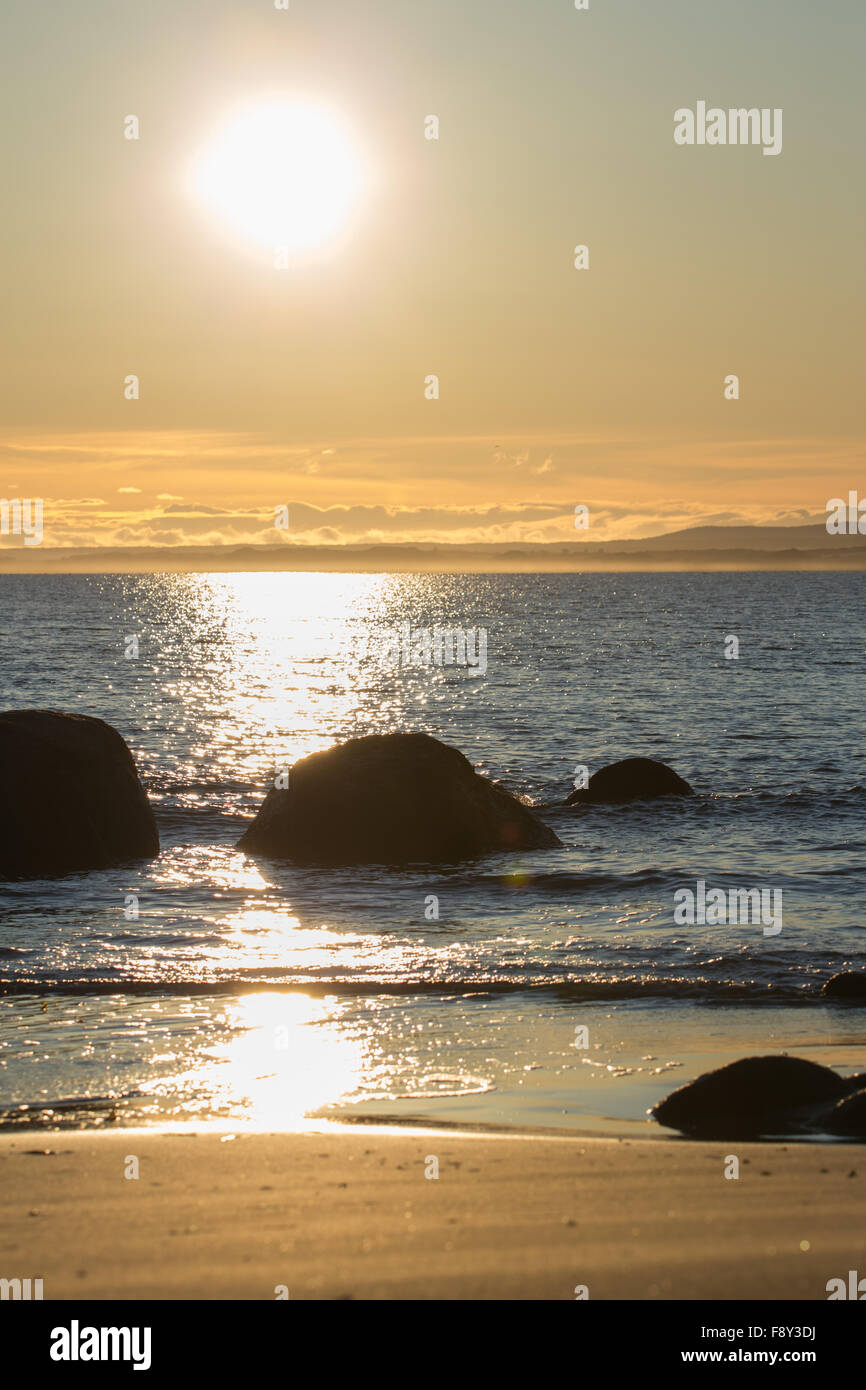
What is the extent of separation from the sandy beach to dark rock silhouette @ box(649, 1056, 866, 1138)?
46 centimetres

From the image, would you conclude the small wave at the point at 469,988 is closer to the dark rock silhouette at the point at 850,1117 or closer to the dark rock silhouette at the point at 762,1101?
the dark rock silhouette at the point at 762,1101

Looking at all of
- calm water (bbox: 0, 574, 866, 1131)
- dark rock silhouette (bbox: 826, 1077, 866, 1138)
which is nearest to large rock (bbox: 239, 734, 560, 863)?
calm water (bbox: 0, 574, 866, 1131)

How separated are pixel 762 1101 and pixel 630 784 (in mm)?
16166

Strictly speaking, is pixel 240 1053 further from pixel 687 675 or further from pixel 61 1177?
pixel 687 675

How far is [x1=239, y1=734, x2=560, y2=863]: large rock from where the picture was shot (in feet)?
60.9

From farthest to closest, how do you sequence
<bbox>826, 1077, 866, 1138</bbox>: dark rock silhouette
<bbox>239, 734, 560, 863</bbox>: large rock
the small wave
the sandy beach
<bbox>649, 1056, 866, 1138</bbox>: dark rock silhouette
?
<bbox>239, 734, 560, 863</bbox>: large rock → the small wave → <bbox>649, 1056, 866, 1138</bbox>: dark rock silhouette → <bbox>826, 1077, 866, 1138</bbox>: dark rock silhouette → the sandy beach

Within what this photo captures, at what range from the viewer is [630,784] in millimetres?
24344

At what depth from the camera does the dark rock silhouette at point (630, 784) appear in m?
24.1

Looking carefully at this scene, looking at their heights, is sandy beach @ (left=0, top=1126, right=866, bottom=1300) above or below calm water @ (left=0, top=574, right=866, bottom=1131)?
above

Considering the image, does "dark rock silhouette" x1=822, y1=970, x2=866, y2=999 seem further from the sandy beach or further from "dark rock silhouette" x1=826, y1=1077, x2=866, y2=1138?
the sandy beach

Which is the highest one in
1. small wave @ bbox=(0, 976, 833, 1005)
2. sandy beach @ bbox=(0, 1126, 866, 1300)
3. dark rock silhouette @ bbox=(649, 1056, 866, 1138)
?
sandy beach @ bbox=(0, 1126, 866, 1300)

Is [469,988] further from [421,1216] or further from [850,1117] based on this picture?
[421,1216]
